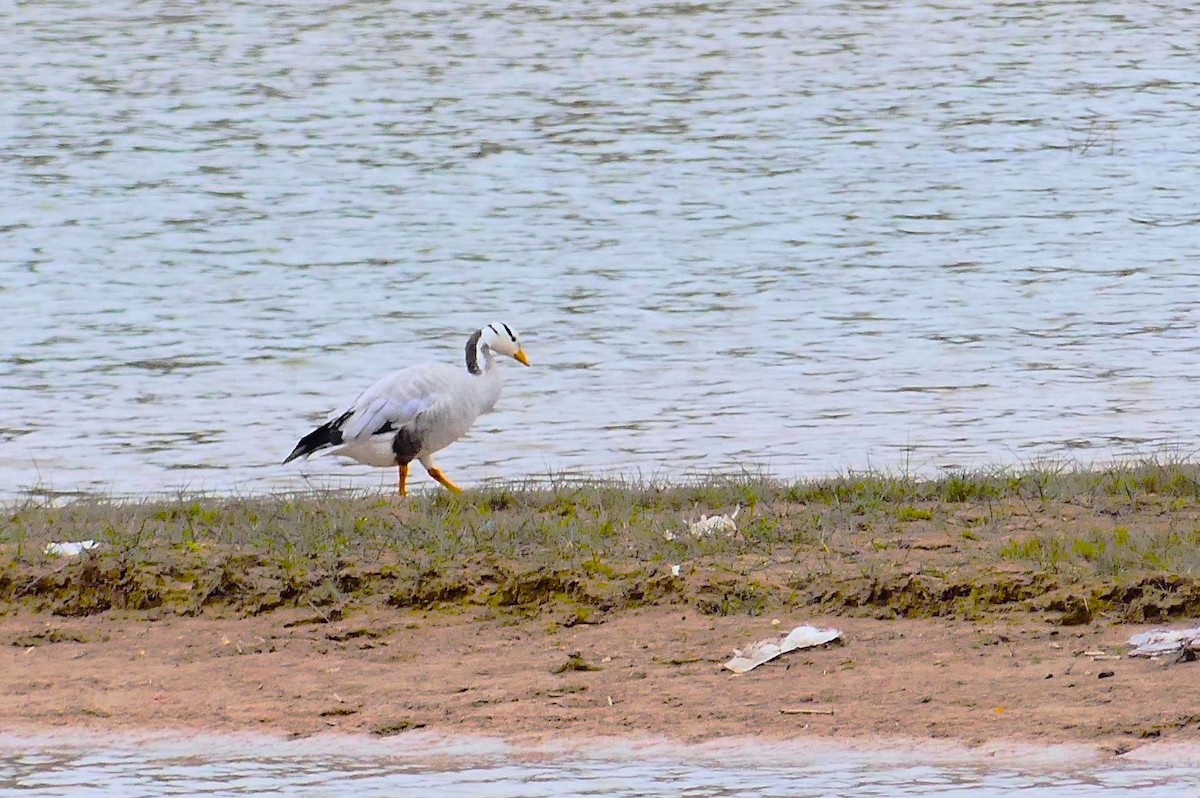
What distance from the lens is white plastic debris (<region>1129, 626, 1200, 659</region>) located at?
6.62 metres

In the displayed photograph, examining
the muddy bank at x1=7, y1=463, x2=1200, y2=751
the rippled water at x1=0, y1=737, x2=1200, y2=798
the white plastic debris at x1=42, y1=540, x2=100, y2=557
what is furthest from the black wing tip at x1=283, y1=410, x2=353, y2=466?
the rippled water at x1=0, y1=737, x2=1200, y2=798

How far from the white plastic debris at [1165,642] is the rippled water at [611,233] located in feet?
13.6

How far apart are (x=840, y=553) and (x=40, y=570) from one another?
280 cm

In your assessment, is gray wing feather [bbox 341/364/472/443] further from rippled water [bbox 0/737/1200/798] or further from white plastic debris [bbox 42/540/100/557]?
rippled water [bbox 0/737/1200/798]

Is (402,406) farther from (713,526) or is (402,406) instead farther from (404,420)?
(713,526)

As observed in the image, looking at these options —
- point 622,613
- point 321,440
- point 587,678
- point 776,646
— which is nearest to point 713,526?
point 622,613

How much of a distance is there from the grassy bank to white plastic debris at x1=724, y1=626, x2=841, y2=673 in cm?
26

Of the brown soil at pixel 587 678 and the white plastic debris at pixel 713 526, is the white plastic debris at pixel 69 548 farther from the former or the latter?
the white plastic debris at pixel 713 526

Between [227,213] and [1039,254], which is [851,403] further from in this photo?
[227,213]

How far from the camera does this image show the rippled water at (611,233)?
12.8 meters

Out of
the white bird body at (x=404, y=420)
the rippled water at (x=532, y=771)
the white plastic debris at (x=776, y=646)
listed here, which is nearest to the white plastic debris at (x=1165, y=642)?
the rippled water at (x=532, y=771)

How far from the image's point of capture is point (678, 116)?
27.6 meters

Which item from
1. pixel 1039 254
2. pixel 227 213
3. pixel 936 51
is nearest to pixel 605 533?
pixel 1039 254

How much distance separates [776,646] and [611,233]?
13.8 m
